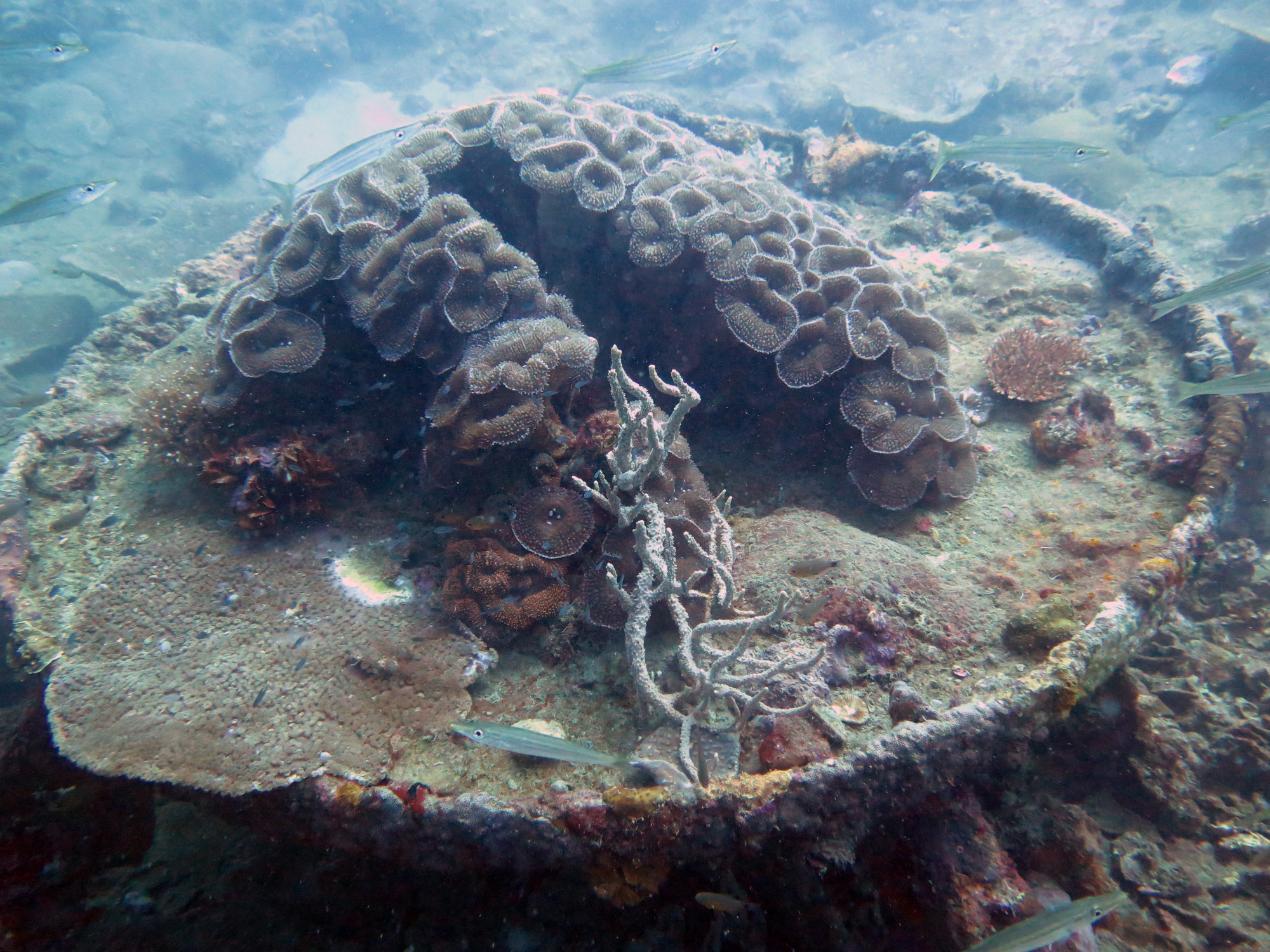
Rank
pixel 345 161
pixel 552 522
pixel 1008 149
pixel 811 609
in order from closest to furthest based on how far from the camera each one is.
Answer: pixel 811 609 < pixel 552 522 < pixel 345 161 < pixel 1008 149

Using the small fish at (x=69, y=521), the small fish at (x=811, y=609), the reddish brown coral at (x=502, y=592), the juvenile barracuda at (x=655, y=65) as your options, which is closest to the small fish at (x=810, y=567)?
the small fish at (x=811, y=609)

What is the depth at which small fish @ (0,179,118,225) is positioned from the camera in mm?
6305

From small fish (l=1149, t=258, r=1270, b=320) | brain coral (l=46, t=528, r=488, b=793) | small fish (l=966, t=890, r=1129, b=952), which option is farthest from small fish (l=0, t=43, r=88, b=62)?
small fish (l=1149, t=258, r=1270, b=320)

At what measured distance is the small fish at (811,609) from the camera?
3.26m

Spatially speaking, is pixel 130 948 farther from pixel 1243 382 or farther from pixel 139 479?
pixel 1243 382

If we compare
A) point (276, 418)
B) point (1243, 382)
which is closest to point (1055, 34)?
point (1243, 382)

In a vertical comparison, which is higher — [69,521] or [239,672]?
[239,672]

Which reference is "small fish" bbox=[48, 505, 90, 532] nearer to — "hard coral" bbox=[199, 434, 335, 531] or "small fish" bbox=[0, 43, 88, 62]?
"hard coral" bbox=[199, 434, 335, 531]

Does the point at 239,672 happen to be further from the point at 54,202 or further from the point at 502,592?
the point at 54,202

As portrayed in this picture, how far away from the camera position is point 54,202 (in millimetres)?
6949

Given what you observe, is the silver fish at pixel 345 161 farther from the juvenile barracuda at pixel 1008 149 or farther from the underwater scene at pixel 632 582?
the juvenile barracuda at pixel 1008 149

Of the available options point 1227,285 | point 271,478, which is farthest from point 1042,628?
point 271,478

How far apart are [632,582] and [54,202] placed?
9.38 m

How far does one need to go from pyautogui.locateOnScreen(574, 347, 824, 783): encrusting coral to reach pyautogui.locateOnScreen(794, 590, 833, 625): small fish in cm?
21
